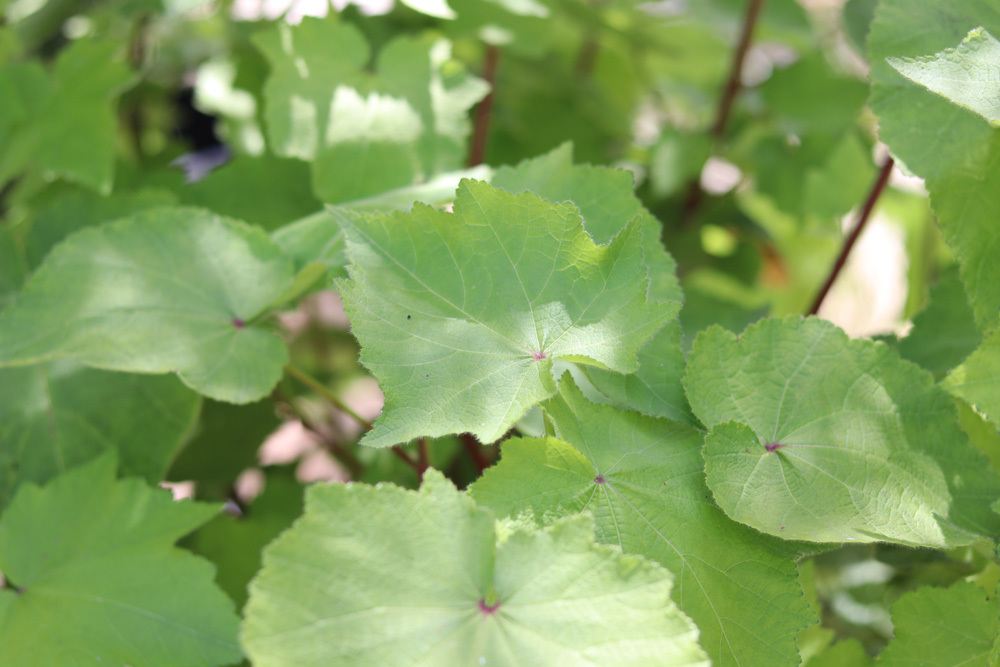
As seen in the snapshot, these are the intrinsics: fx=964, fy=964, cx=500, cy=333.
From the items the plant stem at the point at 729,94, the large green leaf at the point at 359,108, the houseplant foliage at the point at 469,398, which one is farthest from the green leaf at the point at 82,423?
the plant stem at the point at 729,94

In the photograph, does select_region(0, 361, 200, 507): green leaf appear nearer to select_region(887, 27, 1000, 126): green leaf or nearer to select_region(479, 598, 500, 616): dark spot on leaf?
select_region(479, 598, 500, 616): dark spot on leaf

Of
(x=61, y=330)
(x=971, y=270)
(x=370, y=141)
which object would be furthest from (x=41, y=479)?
(x=971, y=270)

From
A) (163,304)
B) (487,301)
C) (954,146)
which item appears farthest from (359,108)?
(954,146)

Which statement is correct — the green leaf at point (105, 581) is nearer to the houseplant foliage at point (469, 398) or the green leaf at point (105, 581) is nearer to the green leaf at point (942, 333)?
the houseplant foliage at point (469, 398)

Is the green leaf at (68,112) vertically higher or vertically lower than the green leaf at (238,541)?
higher

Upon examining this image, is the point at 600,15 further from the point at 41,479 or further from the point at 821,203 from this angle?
the point at 41,479
